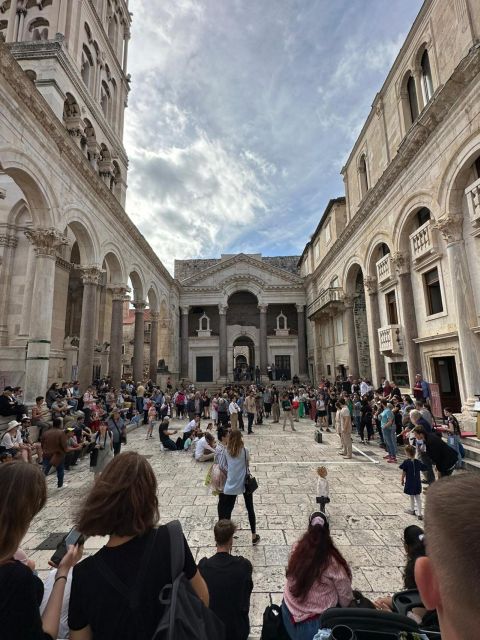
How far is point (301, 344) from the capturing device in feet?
104

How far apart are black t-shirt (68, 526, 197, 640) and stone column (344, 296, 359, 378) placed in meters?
19.2

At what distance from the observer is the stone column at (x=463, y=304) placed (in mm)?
9672

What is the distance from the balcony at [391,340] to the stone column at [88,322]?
46.3 ft

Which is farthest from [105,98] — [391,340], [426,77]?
[391,340]

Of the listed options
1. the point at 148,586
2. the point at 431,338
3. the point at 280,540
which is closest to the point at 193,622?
the point at 148,586

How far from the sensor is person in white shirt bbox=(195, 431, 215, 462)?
918 centimetres

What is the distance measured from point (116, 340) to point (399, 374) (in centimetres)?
1552

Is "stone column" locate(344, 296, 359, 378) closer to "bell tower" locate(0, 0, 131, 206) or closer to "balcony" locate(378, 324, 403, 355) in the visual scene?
"balcony" locate(378, 324, 403, 355)

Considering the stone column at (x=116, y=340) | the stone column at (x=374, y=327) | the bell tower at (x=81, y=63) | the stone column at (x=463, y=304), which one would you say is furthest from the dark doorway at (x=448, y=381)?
the bell tower at (x=81, y=63)

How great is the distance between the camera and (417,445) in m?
6.30

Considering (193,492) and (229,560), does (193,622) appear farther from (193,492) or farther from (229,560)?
(193,492)

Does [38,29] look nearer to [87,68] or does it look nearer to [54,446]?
[87,68]

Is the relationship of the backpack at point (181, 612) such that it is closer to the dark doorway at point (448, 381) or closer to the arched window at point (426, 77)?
the dark doorway at point (448, 381)

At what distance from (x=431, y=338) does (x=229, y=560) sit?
11.9 m
